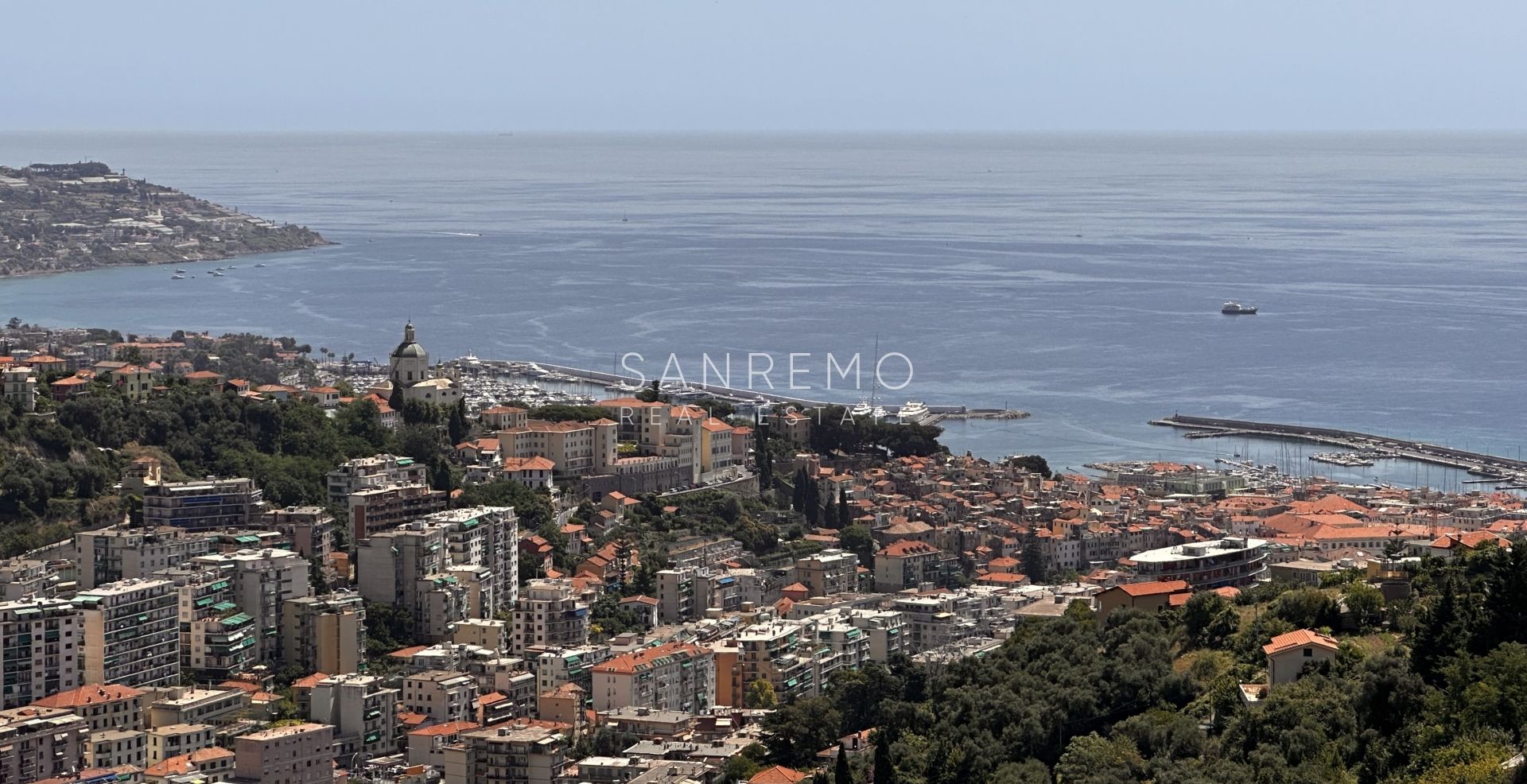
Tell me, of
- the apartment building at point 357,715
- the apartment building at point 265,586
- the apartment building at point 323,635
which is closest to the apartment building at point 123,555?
the apartment building at point 265,586

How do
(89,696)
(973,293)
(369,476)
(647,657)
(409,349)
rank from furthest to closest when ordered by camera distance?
(973,293) → (409,349) → (369,476) → (647,657) → (89,696)

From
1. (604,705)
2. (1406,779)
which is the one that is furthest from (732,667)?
(1406,779)

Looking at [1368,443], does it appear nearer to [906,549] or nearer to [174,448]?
[906,549]

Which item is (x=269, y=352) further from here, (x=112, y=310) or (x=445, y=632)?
(x=445, y=632)

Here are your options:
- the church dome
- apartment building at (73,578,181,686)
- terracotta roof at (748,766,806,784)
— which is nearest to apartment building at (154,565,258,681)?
apartment building at (73,578,181,686)

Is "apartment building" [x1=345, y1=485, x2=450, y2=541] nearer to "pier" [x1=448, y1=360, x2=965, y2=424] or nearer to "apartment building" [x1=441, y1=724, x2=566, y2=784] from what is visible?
"apartment building" [x1=441, y1=724, x2=566, y2=784]

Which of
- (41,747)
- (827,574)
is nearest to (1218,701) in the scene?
(41,747)

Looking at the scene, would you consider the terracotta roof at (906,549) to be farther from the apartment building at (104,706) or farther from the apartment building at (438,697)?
the apartment building at (104,706)
